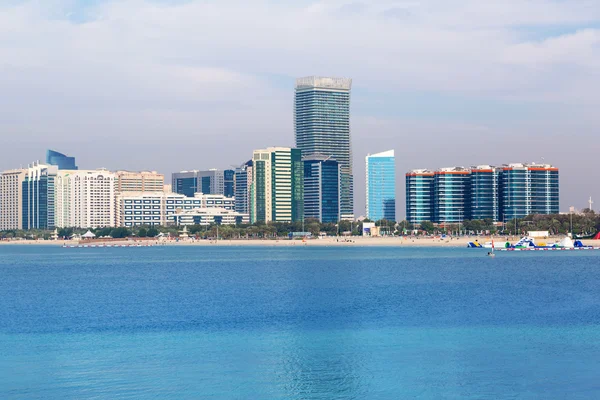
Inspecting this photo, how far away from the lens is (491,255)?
142 metres

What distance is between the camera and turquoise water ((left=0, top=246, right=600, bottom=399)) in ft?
108

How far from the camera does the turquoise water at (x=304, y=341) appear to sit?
108 feet

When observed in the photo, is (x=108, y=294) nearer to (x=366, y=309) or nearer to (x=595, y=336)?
(x=366, y=309)

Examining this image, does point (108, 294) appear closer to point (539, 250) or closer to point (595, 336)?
point (595, 336)

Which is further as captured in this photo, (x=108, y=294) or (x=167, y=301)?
(x=108, y=294)

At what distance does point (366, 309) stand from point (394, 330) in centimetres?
1059

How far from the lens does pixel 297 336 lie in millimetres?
44812

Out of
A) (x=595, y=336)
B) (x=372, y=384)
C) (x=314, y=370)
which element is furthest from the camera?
(x=595, y=336)

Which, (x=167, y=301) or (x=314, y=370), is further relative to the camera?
(x=167, y=301)

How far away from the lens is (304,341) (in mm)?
43156

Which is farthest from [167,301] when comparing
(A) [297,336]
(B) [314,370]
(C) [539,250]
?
(C) [539,250]

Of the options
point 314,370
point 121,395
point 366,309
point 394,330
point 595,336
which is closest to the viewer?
point 121,395

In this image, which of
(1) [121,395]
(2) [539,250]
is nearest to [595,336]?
(1) [121,395]

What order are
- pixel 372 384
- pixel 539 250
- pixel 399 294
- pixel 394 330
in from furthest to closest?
pixel 539 250 < pixel 399 294 < pixel 394 330 < pixel 372 384
